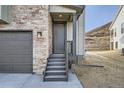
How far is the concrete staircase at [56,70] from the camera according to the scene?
422 inches

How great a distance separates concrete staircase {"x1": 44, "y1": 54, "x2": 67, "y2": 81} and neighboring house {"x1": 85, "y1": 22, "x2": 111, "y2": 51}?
31.7 metres

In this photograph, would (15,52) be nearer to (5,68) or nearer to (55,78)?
(5,68)

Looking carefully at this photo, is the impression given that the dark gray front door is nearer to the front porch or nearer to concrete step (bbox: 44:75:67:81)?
the front porch

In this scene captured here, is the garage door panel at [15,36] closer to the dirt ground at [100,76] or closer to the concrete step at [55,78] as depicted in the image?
the concrete step at [55,78]

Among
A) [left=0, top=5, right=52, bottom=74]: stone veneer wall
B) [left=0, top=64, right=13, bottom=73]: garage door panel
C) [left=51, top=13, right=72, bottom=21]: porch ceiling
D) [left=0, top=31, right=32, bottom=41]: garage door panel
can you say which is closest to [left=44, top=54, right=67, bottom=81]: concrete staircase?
[left=0, top=5, right=52, bottom=74]: stone veneer wall

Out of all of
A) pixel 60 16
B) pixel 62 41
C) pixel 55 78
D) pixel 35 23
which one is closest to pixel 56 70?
pixel 55 78

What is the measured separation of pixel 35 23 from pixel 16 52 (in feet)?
6.15

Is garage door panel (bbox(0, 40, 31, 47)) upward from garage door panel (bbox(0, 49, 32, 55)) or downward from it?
upward

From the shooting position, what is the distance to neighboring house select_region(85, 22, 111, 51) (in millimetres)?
44094

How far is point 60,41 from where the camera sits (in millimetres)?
16797

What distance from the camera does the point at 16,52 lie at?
499 inches
